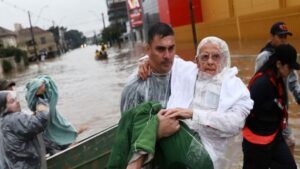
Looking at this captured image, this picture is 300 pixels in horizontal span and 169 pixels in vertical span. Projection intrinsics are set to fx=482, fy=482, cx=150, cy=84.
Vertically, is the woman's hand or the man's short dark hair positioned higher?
the man's short dark hair

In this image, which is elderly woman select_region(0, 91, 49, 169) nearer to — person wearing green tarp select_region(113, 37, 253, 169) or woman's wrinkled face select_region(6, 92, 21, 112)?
woman's wrinkled face select_region(6, 92, 21, 112)

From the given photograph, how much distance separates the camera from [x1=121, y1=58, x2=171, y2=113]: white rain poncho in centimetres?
297

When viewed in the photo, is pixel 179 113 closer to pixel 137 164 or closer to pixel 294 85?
pixel 137 164

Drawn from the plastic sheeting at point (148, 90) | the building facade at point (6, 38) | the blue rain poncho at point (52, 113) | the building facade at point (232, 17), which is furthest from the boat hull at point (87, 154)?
the building facade at point (6, 38)

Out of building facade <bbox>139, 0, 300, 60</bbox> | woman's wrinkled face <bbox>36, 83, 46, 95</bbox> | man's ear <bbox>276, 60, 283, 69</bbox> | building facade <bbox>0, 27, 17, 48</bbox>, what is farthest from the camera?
building facade <bbox>0, 27, 17, 48</bbox>

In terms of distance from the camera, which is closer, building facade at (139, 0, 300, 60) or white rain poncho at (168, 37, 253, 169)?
white rain poncho at (168, 37, 253, 169)

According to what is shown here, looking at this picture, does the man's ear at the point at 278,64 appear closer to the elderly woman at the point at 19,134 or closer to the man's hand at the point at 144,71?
the man's hand at the point at 144,71

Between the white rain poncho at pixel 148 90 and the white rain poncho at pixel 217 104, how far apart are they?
11 cm

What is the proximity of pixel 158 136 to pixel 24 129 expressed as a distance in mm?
1949

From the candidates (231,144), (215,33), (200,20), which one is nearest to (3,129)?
(231,144)

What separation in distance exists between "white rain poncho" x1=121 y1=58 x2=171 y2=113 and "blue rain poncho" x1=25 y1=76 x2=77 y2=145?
64.7 inches

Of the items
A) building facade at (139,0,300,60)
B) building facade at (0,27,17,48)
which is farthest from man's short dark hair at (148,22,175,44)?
building facade at (0,27,17,48)

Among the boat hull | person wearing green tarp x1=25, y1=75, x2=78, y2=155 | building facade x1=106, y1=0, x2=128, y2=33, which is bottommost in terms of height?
the boat hull

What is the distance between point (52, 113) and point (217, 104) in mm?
2544
